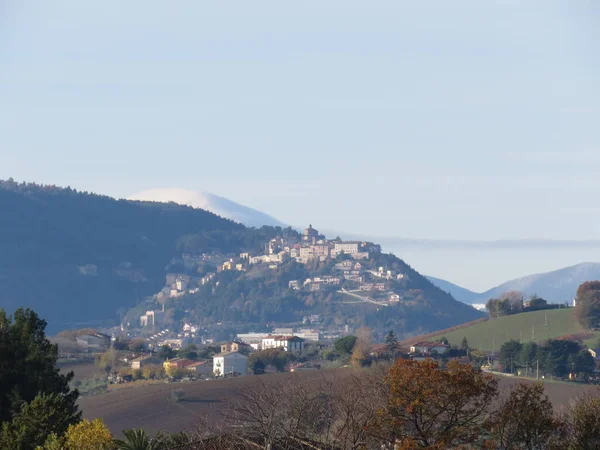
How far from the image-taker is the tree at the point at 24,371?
3978cm

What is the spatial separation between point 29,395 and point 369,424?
43.0 ft

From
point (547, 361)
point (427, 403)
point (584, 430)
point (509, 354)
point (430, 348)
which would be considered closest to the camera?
point (427, 403)

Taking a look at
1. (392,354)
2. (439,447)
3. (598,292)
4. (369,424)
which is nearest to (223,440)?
(369,424)

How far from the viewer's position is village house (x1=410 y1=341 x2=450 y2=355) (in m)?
132

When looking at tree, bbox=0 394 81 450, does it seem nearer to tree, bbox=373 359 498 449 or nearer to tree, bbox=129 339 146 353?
tree, bbox=373 359 498 449

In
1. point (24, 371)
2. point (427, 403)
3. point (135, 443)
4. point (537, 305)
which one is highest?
point (537, 305)

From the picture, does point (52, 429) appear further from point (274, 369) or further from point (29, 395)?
point (274, 369)

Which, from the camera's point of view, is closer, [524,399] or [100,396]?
[524,399]

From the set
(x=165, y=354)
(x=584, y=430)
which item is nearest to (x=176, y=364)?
(x=165, y=354)

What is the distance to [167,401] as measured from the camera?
92750 mm

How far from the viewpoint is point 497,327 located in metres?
163

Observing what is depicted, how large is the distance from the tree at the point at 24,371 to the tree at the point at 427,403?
11031 millimetres

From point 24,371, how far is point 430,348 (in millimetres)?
96949

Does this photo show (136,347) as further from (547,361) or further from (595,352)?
(547,361)
